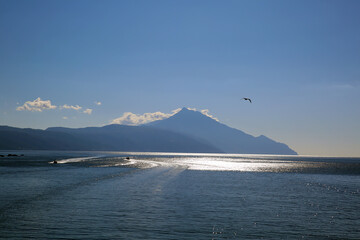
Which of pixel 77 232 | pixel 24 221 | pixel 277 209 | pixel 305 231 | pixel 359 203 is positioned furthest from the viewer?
pixel 359 203

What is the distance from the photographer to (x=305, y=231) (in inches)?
977

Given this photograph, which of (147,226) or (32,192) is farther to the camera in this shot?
(32,192)

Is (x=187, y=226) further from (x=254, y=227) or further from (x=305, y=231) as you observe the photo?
(x=305, y=231)

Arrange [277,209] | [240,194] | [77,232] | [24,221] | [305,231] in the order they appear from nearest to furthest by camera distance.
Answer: [77,232] → [305,231] → [24,221] → [277,209] → [240,194]

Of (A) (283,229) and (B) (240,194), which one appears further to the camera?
(B) (240,194)

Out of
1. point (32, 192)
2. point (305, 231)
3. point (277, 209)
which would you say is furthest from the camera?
point (32, 192)

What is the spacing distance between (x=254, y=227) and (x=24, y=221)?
61.3ft

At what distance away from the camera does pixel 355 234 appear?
942 inches

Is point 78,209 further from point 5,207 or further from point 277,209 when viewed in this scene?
point 277,209

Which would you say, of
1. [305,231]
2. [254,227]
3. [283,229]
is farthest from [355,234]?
[254,227]

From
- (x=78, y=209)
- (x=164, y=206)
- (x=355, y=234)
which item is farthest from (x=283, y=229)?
(x=78, y=209)

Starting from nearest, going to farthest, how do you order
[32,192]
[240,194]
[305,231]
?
[305,231], [32,192], [240,194]

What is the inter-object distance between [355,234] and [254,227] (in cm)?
728

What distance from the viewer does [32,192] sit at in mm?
43938
